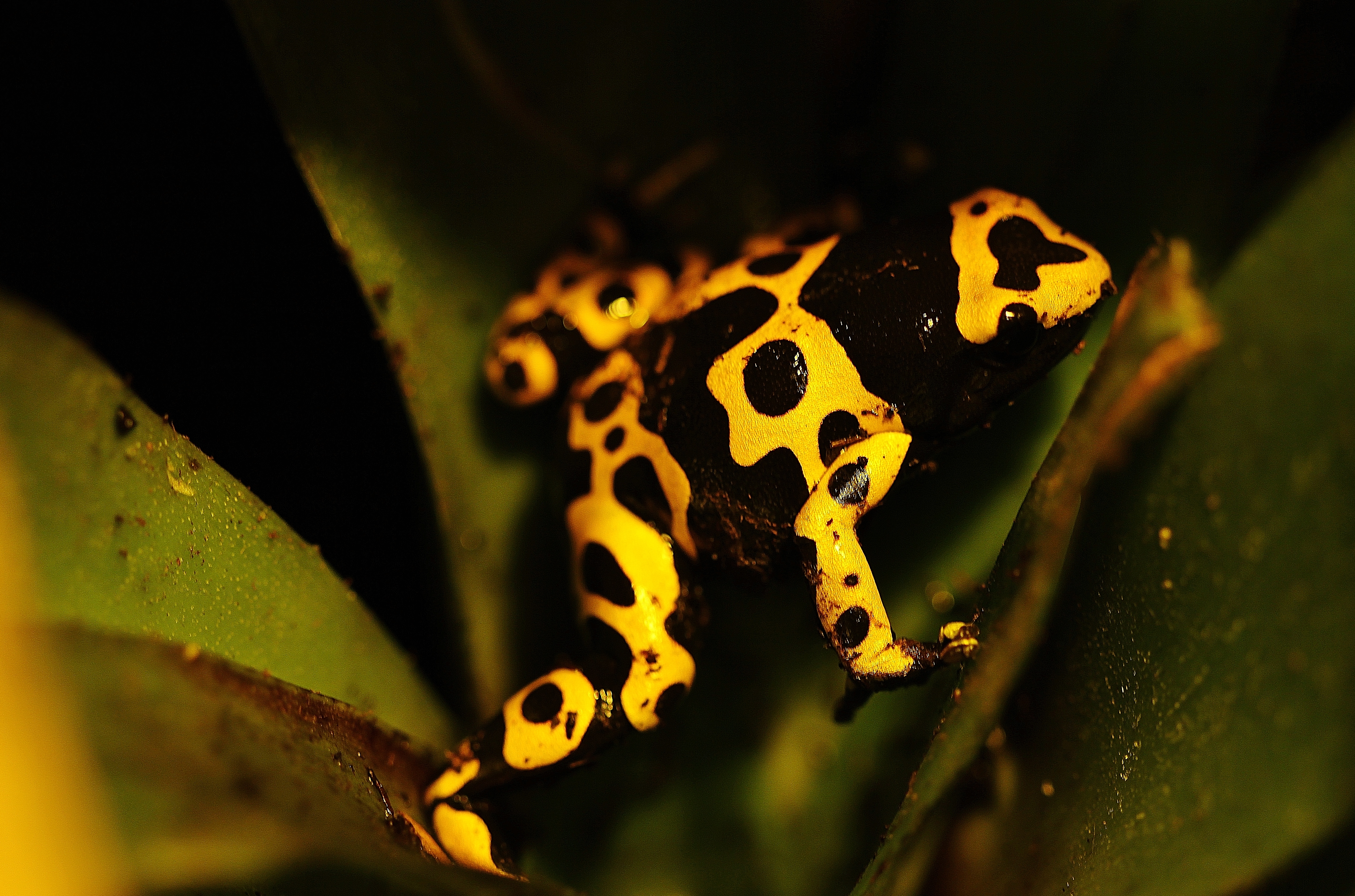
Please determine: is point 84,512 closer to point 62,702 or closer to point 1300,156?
point 62,702

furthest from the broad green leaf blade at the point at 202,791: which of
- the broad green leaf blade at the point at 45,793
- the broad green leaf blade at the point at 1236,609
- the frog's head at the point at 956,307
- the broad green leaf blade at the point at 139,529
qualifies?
the frog's head at the point at 956,307

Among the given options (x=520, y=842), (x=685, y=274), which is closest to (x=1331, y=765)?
(x=520, y=842)

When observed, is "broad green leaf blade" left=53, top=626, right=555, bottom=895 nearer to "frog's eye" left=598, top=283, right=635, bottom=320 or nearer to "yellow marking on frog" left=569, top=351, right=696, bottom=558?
"yellow marking on frog" left=569, top=351, right=696, bottom=558

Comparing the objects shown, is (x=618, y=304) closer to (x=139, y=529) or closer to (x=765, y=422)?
(x=765, y=422)

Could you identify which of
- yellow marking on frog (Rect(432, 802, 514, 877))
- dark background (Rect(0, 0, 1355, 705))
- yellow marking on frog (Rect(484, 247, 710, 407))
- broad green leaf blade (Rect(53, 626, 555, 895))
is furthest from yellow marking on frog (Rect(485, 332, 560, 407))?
broad green leaf blade (Rect(53, 626, 555, 895))

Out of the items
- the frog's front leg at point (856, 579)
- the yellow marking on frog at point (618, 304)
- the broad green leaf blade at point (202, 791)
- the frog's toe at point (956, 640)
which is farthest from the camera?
the yellow marking on frog at point (618, 304)

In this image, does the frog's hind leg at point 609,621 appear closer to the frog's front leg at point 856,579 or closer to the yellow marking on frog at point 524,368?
the yellow marking on frog at point 524,368

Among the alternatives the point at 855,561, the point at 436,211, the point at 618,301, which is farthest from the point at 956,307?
the point at 436,211
